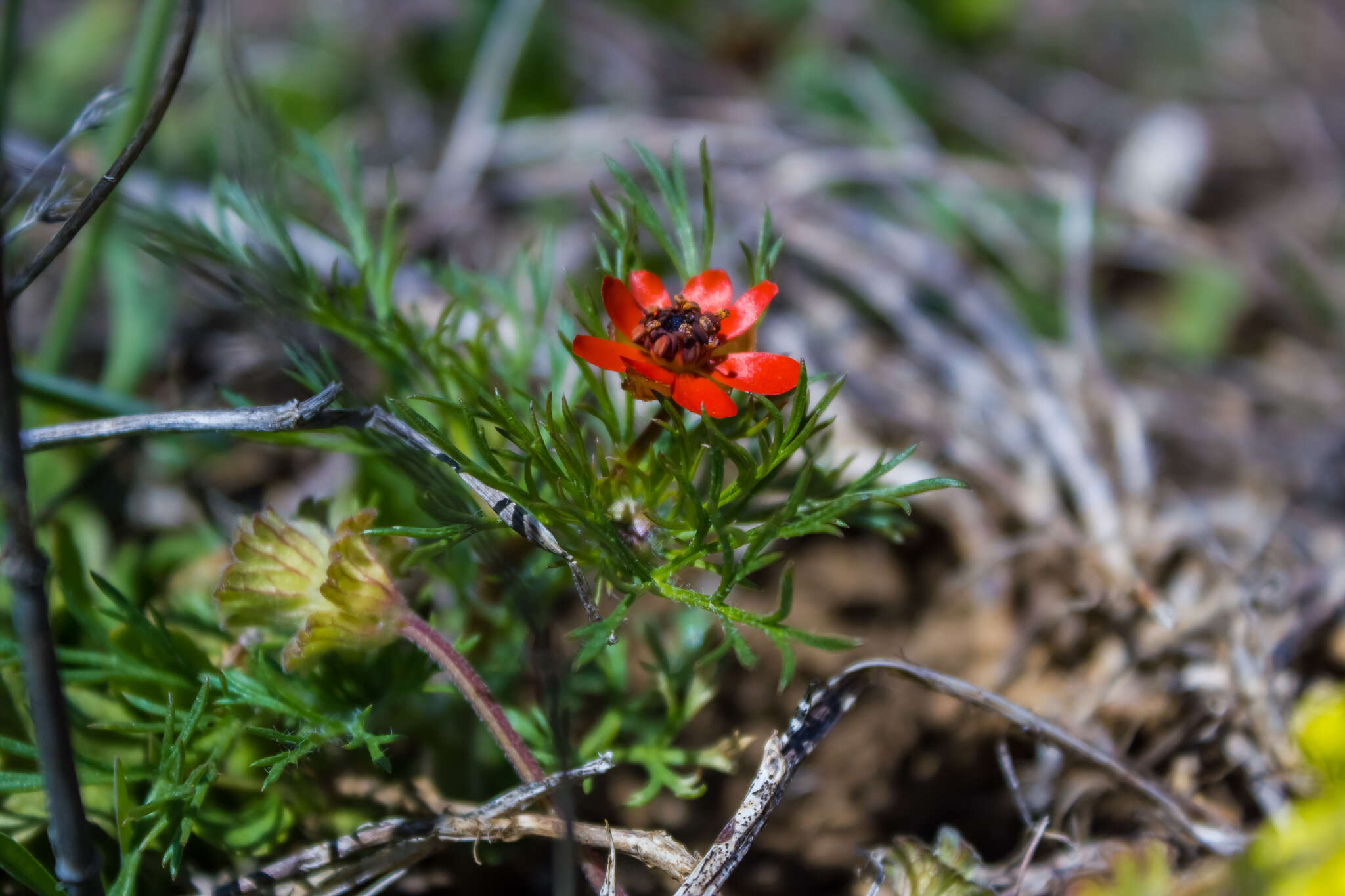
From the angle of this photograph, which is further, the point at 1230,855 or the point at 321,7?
the point at 321,7

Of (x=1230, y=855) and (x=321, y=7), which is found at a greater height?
(x=321, y=7)

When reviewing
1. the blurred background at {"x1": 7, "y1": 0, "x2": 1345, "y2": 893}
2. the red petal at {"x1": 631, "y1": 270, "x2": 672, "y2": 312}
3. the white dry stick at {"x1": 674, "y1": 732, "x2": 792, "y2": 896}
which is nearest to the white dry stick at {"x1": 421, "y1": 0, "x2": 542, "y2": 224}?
the blurred background at {"x1": 7, "y1": 0, "x2": 1345, "y2": 893}

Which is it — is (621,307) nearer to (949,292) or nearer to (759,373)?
(759,373)

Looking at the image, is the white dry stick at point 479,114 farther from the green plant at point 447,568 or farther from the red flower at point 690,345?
the red flower at point 690,345

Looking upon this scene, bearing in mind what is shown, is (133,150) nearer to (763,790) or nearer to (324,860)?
(324,860)

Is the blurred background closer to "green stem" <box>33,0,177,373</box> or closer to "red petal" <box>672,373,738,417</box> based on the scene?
"green stem" <box>33,0,177,373</box>

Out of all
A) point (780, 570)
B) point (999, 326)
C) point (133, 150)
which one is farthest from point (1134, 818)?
point (133, 150)
